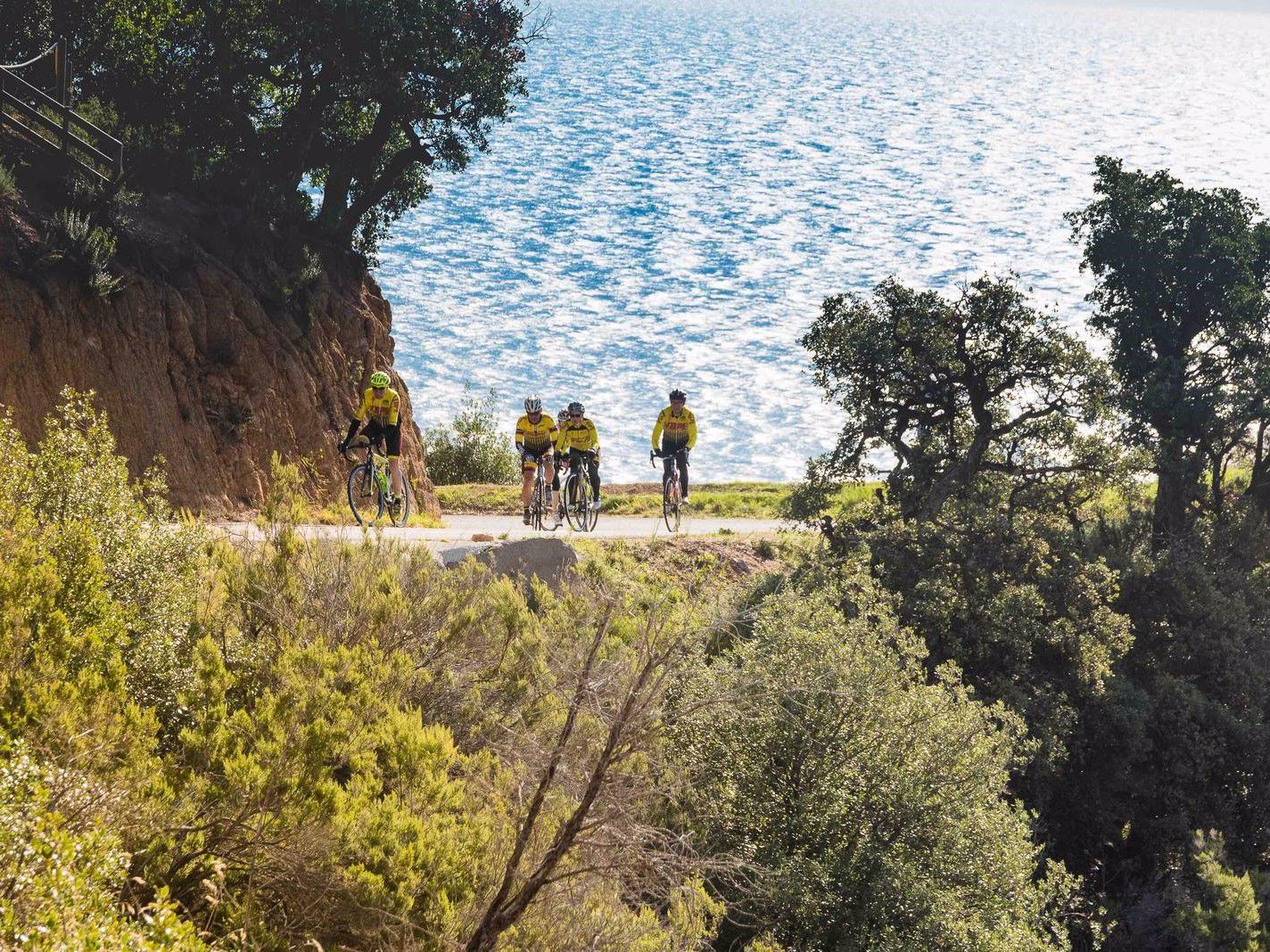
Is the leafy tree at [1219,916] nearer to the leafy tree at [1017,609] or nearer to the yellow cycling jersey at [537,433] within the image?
the leafy tree at [1017,609]

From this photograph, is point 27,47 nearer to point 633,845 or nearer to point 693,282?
point 633,845

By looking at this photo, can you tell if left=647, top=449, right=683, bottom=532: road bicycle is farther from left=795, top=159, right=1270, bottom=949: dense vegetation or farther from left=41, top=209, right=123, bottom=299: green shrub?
left=41, top=209, right=123, bottom=299: green shrub

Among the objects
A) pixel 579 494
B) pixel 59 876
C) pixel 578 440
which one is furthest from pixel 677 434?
pixel 59 876

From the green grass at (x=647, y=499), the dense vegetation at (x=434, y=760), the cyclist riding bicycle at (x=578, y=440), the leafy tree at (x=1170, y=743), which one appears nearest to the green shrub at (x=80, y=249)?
the cyclist riding bicycle at (x=578, y=440)

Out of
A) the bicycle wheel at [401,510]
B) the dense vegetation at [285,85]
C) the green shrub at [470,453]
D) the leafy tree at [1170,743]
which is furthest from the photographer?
the green shrub at [470,453]

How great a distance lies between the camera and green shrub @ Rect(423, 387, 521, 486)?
38531mm

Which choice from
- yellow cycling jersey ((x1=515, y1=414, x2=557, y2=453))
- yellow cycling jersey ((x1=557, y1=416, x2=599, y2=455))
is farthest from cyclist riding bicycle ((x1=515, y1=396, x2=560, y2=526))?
yellow cycling jersey ((x1=557, y1=416, x2=599, y2=455))

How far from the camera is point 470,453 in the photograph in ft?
128

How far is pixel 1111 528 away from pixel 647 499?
1151cm

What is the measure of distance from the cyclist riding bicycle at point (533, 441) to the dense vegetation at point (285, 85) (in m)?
10.8

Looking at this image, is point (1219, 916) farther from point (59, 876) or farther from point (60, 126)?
point (60, 126)

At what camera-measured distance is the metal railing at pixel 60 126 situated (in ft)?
76.3

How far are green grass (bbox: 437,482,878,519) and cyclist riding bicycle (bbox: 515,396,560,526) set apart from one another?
17.1 ft

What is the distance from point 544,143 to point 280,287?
70451mm
